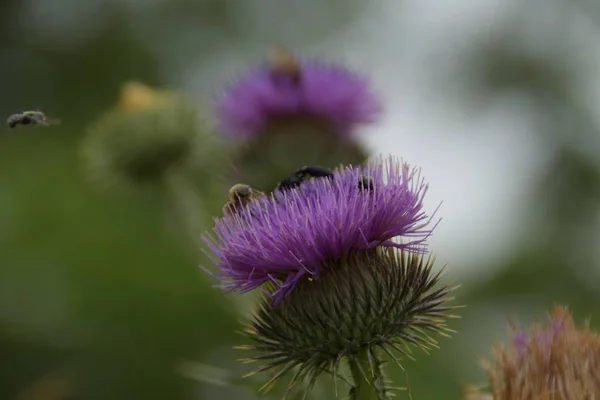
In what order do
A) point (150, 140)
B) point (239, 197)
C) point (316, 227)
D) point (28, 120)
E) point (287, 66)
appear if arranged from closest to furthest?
point (316, 227) → point (239, 197) → point (28, 120) → point (287, 66) → point (150, 140)

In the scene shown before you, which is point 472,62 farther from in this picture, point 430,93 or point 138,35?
point 138,35

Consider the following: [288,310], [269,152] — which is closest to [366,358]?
[288,310]

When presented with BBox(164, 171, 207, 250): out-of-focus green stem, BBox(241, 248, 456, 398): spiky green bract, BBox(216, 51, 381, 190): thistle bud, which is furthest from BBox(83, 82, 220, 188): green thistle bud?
BBox(241, 248, 456, 398): spiky green bract

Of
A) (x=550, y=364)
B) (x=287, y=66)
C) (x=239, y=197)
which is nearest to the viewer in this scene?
(x=550, y=364)

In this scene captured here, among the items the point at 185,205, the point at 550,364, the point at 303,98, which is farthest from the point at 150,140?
the point at 550,364

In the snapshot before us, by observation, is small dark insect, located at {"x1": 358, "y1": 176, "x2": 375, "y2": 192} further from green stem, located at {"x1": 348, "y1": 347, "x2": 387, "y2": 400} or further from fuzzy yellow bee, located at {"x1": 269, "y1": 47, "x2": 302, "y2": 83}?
fuzzy yellow bee, located at {"x1": 269, "y1": 47, "x2": 302, "y2": 83}

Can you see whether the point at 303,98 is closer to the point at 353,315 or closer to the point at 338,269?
the point at 338,269

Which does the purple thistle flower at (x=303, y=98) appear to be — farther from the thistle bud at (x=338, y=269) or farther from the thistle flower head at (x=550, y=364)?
the thistle flower head at (x=550, y=364)
